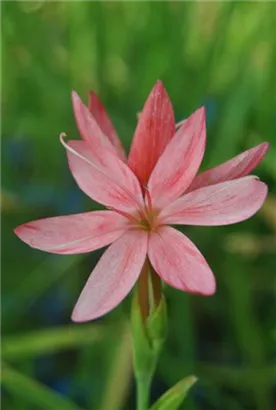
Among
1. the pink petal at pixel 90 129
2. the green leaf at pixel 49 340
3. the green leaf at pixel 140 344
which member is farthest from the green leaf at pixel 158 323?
the green leaf at pixel 49 340

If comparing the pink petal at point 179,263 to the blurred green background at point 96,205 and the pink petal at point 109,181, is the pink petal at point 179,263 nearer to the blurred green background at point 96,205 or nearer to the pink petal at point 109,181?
the pink petal at point 109,181

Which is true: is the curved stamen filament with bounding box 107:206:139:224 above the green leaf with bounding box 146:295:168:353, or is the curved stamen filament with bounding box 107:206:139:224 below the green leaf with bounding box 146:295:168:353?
above

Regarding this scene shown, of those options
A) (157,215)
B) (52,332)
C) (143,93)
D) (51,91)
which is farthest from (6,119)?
(157,215)

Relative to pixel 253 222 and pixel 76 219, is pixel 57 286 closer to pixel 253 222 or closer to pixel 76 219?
pixel 253 222

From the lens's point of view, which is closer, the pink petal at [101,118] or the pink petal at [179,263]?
the pink petal at [179,263]

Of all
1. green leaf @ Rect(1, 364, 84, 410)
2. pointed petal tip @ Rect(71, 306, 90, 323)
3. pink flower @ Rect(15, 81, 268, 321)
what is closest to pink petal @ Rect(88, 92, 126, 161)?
pink flower @ Rect(15, 81, 268, 321)

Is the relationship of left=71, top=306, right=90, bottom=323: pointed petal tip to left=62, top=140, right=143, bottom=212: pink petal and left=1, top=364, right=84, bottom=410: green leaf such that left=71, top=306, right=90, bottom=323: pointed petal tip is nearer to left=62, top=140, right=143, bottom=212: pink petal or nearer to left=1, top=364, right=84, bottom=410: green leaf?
left=62, top=140, right=143, bottom=212: pink petal

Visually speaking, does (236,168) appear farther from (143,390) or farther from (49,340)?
(49,340)
